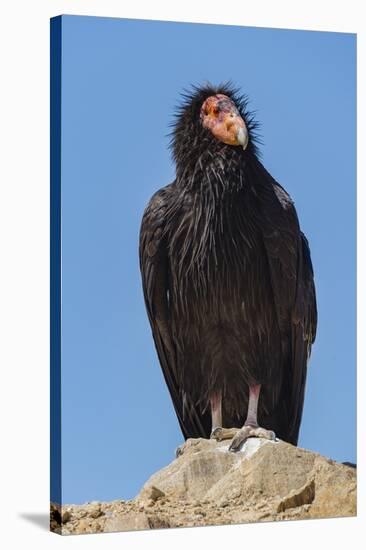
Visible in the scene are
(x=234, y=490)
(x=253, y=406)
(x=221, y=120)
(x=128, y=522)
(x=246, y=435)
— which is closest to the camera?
(x=128, y=522)

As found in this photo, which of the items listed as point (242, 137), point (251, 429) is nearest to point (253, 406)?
point (251, 429)

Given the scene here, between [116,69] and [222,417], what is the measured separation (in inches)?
103

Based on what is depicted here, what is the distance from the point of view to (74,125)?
10773 mm

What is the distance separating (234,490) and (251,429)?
50cm

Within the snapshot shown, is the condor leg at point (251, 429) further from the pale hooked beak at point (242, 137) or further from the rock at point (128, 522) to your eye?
the pale hooked beak at point (242, 137)

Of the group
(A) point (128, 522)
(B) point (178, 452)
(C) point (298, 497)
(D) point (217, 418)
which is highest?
(D) point (217, 418)

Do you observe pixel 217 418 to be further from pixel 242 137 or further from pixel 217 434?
pixel 242 137

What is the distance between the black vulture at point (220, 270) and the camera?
11.3 m

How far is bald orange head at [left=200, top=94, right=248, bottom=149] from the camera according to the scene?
11375 millimetres

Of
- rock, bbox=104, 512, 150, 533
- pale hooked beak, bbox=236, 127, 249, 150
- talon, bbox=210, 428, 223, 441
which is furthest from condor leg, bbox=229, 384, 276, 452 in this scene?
pale hooked beak, bbox=236, 127, 249, 150

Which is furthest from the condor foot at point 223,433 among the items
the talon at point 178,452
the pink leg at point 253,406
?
the talon at point 178,452

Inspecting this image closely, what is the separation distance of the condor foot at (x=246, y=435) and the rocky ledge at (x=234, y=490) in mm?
41

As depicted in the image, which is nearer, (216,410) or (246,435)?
(246,435)

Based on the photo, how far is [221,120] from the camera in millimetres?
11398
